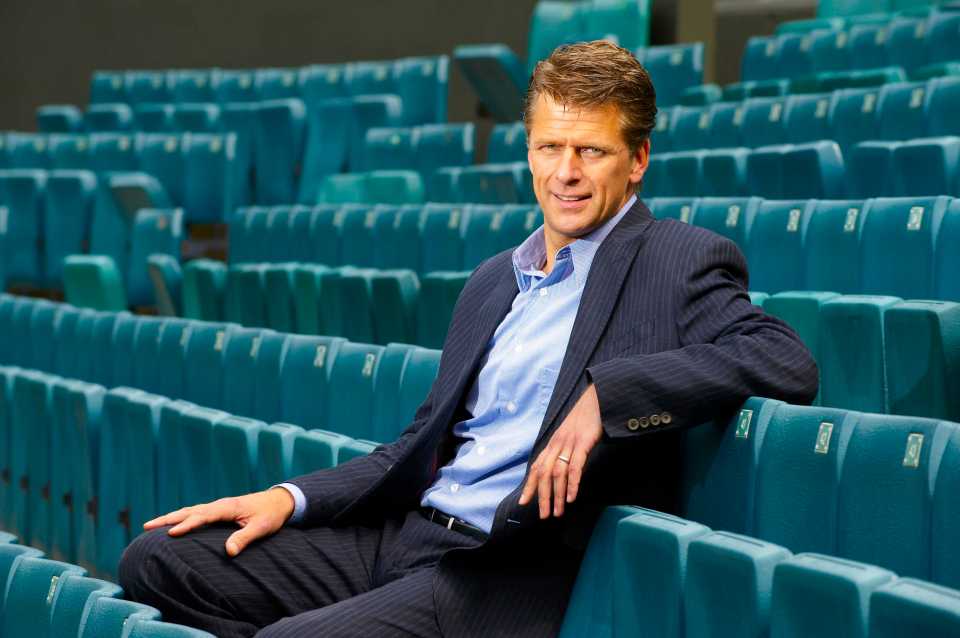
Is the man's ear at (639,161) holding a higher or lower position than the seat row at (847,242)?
higher

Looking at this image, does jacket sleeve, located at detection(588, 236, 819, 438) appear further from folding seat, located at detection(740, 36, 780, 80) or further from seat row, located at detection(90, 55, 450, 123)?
seat row, located at detection(90, 55, 450, 123)

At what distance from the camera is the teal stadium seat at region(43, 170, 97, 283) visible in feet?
4.49

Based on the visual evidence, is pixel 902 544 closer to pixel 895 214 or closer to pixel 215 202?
pixel 895 214

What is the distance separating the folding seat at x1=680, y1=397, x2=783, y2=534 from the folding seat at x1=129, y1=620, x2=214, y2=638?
6.4 inches

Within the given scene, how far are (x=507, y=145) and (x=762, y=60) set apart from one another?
0.38 metres

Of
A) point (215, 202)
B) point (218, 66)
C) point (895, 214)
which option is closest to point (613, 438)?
point (895, 214)

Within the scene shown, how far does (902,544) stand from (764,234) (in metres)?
0.42

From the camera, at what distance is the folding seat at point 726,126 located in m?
1.13

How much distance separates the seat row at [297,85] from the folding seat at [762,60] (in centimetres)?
40

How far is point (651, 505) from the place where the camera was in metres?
0.40

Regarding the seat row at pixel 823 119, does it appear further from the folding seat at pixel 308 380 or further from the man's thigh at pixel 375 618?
the man's thigh at pixel 375 618

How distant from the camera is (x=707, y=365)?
37cm

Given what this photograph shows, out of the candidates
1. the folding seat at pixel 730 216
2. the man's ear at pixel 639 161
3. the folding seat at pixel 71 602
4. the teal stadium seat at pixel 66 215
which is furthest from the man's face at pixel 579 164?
the teal stadium seat at pixel 66 215

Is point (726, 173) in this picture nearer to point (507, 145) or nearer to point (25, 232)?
point (507, 145)
